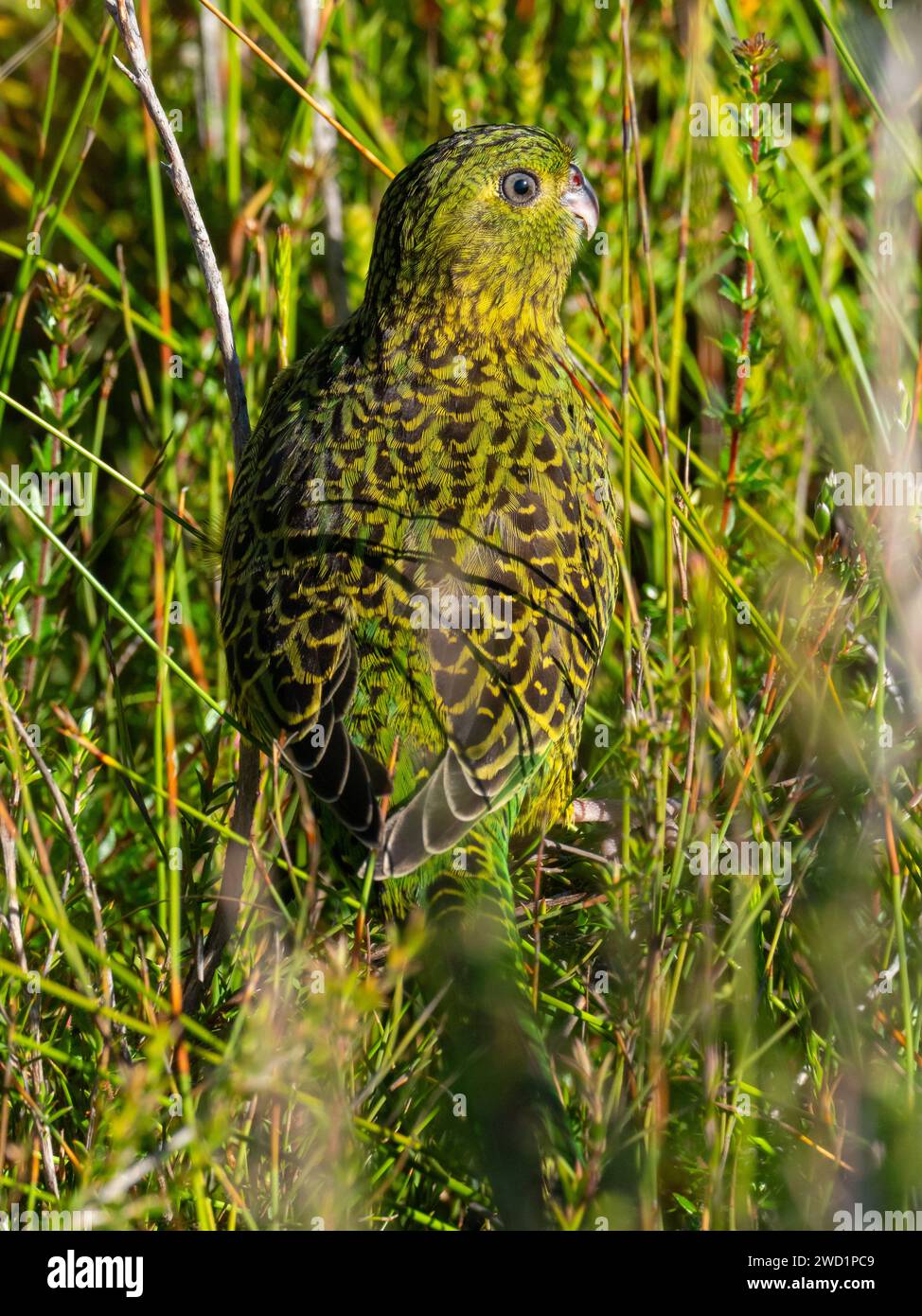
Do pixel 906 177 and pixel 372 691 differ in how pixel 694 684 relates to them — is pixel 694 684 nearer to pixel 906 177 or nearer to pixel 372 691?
pixel 372 691

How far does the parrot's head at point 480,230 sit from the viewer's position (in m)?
3.27

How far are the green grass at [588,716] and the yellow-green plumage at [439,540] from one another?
0.16 meters

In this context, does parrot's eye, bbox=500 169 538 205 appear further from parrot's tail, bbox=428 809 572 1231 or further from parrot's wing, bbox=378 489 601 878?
parrot's tail, bbox=428 809 572 1231

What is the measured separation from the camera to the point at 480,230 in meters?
3.31

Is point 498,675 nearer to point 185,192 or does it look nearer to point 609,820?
point 609,820

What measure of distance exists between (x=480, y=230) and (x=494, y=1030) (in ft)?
6.53

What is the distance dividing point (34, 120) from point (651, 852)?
14.9 feet

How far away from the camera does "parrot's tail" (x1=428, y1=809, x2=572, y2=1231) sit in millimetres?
2148

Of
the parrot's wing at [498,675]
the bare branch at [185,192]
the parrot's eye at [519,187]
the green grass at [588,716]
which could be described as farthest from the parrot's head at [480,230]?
the parrot's wing at [498,675]

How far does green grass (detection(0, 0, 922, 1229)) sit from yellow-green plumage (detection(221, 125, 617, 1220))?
165mm

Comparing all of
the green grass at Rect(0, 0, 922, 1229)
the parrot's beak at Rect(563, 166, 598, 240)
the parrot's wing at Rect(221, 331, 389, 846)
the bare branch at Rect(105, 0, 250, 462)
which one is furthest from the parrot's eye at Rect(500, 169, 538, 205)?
the bare branch at Rect(105, 0, 250, 462)

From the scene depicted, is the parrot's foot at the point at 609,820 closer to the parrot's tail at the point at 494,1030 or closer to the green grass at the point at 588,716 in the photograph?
the green grass at the point at 588,716

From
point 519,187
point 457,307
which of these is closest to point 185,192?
point 457,307
